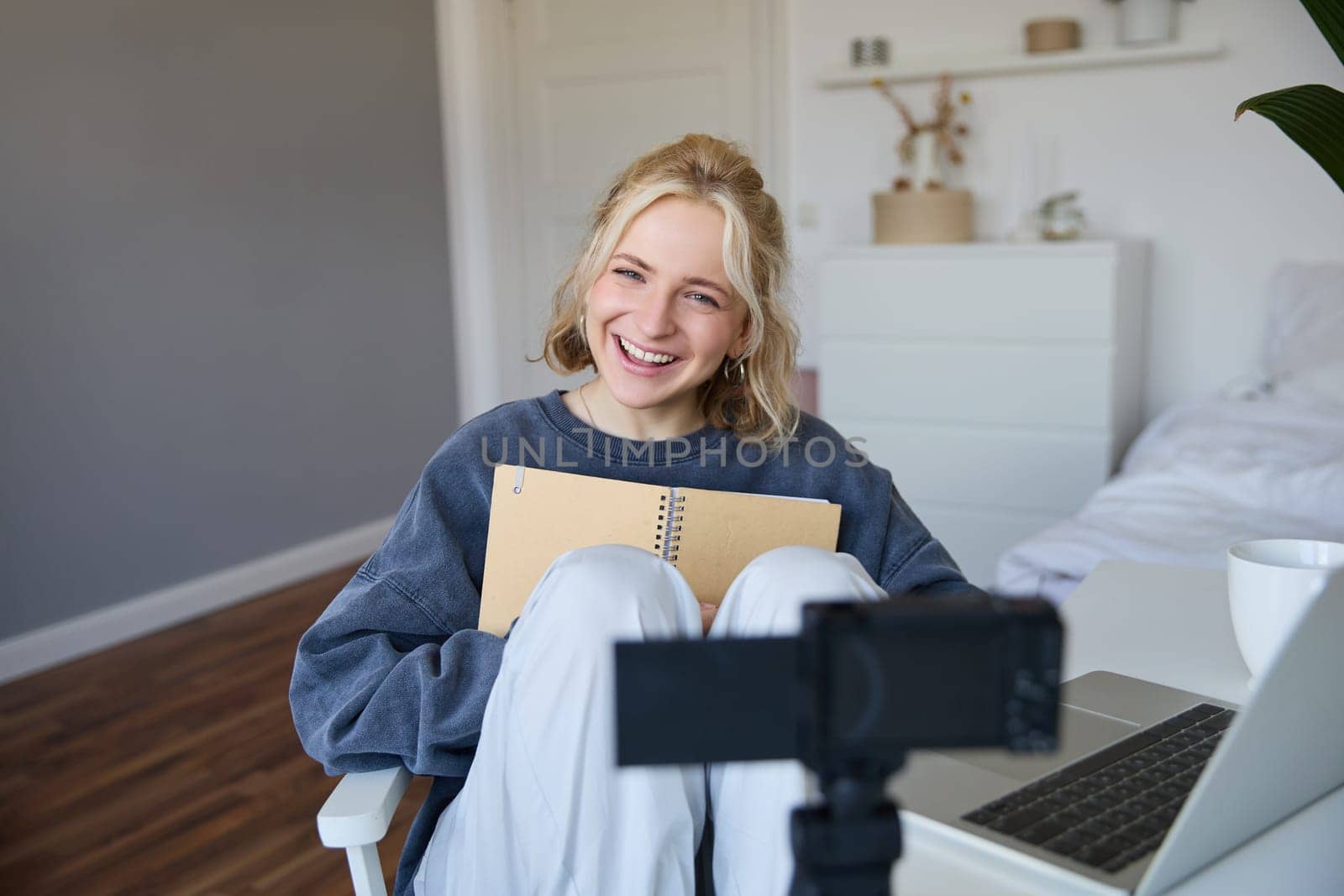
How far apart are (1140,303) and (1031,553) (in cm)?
154

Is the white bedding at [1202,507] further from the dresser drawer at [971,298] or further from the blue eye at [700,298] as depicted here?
the blue eye at [700,298]

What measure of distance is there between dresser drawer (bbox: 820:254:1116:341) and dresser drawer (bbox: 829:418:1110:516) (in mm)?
252

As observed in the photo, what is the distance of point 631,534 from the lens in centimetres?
116

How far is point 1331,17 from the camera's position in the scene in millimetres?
822

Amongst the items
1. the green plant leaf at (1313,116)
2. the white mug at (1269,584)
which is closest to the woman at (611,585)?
the white mug at (1269,584)

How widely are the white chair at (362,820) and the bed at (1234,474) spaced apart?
48.9 inches

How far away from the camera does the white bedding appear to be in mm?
1939

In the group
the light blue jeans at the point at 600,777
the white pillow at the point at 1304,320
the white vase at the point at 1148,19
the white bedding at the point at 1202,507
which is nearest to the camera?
the light blue jeans at the point at 600,777

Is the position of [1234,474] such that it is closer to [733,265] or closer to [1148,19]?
[733,265]

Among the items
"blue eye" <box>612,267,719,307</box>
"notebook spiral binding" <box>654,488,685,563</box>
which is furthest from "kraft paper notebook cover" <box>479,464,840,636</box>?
"blue eye" <box>612,267,719,307</box>

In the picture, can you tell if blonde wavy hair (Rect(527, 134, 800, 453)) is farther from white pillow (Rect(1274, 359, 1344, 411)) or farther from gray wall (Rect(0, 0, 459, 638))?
gray wall (Rect(0, 0, 459, 638))

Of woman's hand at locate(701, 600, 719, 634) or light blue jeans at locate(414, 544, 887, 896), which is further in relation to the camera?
woman's hand at locate(701, 600, 719, 634)

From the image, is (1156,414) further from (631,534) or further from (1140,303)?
(631,534)

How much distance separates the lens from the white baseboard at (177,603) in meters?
2.90
